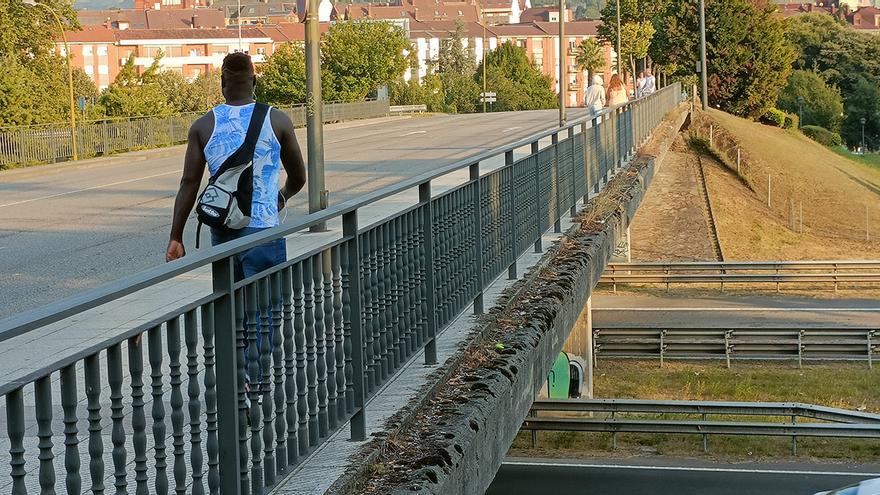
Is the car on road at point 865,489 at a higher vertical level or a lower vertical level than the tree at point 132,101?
lower

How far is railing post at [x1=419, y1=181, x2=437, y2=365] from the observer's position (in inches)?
276

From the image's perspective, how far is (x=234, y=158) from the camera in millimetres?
5684

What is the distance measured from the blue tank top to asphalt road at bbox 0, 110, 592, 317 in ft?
1.95

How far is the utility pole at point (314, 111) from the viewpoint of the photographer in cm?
1432

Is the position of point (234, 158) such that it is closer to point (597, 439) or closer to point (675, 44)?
point (597, 439)

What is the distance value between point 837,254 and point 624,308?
13.7m

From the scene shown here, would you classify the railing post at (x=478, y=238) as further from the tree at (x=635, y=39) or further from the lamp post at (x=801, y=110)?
the lamp post at (x=801, y=110)

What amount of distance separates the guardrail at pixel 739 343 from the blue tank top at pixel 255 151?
2873 centimetres

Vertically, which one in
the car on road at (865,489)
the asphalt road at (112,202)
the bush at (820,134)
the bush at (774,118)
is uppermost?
the asphalt road at (112,202)

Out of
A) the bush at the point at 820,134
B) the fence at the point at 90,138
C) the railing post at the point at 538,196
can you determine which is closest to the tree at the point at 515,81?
the bush at the point at 820,134

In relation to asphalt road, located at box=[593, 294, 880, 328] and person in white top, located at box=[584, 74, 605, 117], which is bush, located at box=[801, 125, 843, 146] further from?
person in white top, located at box=[584, 74, 605, 117]

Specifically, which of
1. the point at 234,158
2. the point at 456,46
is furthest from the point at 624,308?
the point at 456,46

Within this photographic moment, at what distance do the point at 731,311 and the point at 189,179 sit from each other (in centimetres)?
3530

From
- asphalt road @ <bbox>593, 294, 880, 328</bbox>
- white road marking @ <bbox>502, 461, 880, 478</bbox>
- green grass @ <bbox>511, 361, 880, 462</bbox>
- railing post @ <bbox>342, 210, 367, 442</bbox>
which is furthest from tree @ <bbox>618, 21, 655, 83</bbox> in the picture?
railing post @ <bbox>342, 210, 367, 442</bbox>
